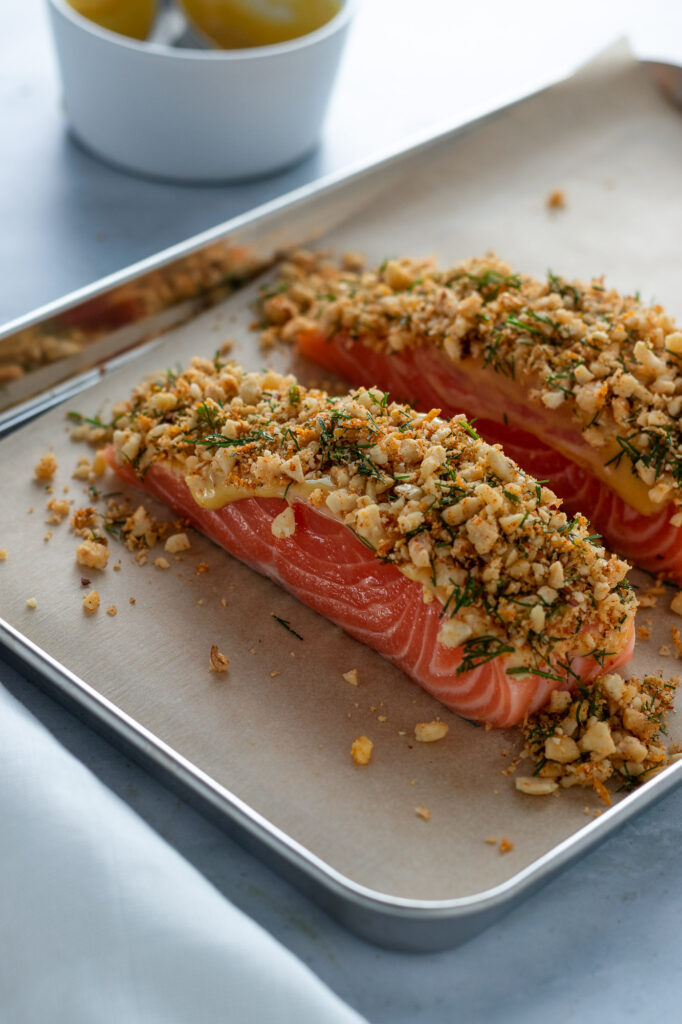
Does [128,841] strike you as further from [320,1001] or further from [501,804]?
[501,804]

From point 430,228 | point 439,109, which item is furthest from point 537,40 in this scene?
point 430,228

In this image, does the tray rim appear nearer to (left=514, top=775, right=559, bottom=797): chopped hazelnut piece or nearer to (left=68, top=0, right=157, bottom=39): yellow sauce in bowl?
(left=514, top=775, right=559, bottom=797): chopped hazelnut piece

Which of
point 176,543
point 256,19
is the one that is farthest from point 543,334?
point 256,19

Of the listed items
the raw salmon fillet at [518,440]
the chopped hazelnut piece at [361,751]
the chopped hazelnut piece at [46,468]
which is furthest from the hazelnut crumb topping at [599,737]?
the chopped hazelnut piece at [46,468]

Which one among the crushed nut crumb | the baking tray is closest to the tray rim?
the baking tray

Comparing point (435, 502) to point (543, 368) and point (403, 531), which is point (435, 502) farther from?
point (543, 368)
